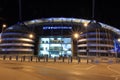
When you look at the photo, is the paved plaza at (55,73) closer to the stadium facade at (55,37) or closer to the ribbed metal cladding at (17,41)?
the stadium facade at (55,37)

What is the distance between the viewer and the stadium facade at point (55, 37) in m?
122

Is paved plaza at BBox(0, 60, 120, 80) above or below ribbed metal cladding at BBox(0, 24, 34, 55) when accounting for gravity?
below

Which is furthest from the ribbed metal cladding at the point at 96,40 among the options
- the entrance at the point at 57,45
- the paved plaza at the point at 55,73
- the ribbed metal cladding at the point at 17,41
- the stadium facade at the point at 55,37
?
the paved plaza at the point at 55,73

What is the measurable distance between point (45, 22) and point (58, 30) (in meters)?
9.76

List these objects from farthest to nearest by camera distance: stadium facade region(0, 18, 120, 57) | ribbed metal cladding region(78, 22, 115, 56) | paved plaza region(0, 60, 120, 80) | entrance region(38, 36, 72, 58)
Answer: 1. entrance region(38, 36, 72, 58)
2. stadium facade region(0, 18, 120, 57)
3. ribbed metal cladding region(78, 22, 115, 56)
4. paved plaza region(0, 60, 120, 80)

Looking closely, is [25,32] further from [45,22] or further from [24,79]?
[24,79]

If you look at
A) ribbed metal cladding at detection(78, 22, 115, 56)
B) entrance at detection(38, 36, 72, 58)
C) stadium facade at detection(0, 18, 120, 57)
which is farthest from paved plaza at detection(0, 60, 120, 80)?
entrance at detection(38, 36, 72, 58)

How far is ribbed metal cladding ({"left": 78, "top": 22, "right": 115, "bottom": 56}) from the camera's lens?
4577 inches

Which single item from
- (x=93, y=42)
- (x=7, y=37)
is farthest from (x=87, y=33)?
(x=7, y=37)

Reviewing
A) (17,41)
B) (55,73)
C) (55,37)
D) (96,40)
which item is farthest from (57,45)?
(55,73)

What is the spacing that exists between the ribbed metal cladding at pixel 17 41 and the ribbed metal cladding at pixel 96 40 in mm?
27955

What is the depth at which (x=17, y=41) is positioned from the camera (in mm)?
132500

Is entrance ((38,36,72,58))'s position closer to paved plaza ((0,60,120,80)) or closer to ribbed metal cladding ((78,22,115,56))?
ribbed metal cladding ((78,22,115,56))

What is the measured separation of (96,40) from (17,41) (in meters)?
42.7
